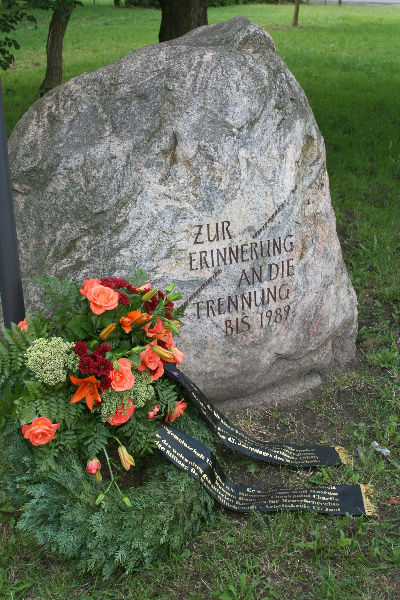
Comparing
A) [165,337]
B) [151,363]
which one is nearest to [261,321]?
[165,337]

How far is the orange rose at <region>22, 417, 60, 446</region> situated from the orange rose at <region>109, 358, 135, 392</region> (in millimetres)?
262

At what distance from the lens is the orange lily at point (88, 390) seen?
2566 mm

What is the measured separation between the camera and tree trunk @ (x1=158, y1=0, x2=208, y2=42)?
7195mm

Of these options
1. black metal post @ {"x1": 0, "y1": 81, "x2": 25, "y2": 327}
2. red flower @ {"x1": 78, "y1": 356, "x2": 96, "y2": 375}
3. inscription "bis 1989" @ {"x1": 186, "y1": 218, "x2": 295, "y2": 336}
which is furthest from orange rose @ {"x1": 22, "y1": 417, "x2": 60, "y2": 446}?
inscription "bis 1989" @ {"x1": 186, "y1": 218, "x2": 295, "y2": 336}

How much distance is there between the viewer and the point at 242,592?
255 cm

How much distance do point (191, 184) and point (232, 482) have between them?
1.40 meters

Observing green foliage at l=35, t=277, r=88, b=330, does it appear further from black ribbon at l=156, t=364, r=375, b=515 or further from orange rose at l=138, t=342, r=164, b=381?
black ribbon at l=156, t=364, r=375, b=515

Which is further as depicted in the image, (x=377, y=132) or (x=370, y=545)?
(x=377, y=132)

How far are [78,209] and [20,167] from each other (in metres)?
0.37

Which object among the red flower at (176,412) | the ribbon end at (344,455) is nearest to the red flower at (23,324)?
the red flower at (176,412)

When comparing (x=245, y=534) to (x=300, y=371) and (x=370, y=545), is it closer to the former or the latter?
(x=370, y=545)

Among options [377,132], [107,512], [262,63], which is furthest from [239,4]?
[107,512]

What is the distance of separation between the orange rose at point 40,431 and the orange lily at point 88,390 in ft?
0.41

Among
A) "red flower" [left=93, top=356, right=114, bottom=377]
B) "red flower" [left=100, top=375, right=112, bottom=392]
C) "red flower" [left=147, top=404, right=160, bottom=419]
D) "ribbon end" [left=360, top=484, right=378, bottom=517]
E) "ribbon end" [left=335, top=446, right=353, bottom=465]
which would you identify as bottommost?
"ribbon end" [left=335, top=446, right=353, bottom=465]
